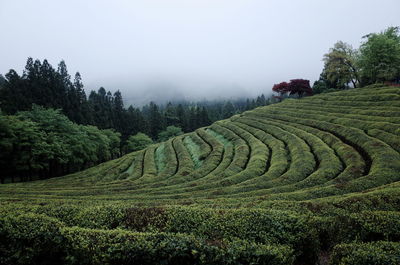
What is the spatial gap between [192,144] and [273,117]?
21.1 m

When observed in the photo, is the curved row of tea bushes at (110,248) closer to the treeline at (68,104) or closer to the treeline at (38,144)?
the treeline at (38,144)

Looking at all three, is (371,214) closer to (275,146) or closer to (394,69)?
(275,146)

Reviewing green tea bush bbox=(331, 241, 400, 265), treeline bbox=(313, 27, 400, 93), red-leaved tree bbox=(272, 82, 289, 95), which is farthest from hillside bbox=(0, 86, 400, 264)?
red-leaved tree bbox=(272, 82, 289, 95)

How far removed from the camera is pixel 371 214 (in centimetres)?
879

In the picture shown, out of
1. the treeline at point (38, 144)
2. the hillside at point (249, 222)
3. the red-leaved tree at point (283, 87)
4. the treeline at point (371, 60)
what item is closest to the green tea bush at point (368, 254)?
the hillside at point (249, 222)

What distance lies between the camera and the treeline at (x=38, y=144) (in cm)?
4206

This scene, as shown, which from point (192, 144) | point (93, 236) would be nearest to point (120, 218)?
point (93, 236)

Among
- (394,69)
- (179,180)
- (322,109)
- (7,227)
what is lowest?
(179,180)

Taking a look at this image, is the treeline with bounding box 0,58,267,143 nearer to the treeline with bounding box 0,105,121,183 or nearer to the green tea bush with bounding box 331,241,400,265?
the treeline with bounding box 0,105,121,183

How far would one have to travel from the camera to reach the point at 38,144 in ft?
142

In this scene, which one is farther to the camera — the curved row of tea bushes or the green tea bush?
the curved row of tea bushes

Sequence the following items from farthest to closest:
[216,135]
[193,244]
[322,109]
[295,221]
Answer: [216,135], [322,109], [295,221], [193,244]

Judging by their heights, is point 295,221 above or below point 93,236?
below

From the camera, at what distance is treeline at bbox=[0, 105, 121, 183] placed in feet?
138
